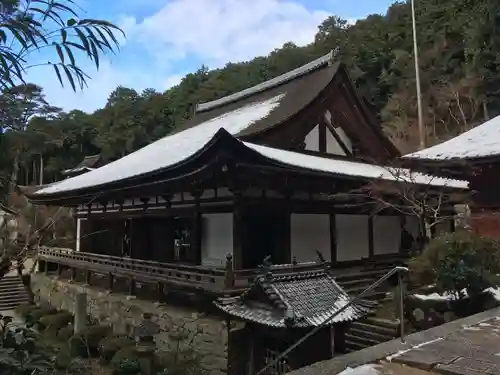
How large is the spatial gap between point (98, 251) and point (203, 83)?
3608 cm

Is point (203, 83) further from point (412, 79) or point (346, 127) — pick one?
point (346, 127)

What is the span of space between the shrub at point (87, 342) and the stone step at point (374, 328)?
6.89 metres

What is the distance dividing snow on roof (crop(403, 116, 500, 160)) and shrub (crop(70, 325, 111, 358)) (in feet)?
30.6

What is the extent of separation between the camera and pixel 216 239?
11.4 meters

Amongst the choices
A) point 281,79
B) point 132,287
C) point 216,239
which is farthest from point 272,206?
point 281,79

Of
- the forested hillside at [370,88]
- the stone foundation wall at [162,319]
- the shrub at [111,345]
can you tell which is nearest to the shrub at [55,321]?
the stone foundation wall at [162,319]

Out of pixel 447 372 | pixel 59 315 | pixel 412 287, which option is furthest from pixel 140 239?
pixel 447 372

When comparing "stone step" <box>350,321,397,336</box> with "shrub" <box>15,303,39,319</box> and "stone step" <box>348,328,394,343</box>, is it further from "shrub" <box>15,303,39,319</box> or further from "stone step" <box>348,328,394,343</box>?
"shrub" <box>15,303,39,319</box>

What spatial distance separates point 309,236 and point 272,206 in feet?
6.16

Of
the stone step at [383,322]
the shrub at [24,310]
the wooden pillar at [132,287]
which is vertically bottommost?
the shrub at [24,310]

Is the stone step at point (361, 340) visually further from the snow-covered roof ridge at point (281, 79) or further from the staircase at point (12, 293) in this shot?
the staircase at point (12, 293)

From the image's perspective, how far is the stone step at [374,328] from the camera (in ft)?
28.2

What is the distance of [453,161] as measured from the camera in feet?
26.6

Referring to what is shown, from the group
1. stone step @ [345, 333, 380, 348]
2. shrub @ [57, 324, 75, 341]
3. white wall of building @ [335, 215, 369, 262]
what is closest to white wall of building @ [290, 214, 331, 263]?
white wall of building @ [335, 215, 369, 262]
